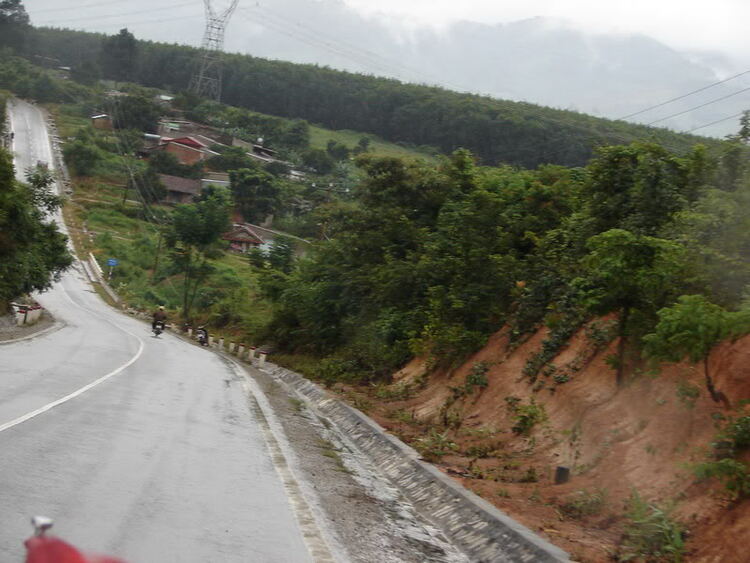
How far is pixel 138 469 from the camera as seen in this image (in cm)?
1013

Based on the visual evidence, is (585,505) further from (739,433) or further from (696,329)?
(696,329)

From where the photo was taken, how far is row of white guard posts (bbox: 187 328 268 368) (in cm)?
4114

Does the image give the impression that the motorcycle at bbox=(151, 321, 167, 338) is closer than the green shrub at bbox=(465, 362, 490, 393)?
No

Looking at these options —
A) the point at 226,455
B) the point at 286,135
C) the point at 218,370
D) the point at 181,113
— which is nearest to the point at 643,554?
the point at 226,455

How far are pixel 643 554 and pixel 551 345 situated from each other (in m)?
9.45

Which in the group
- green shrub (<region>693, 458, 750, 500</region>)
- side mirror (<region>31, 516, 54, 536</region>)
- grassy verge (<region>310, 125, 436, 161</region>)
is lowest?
green shrub (<region>693, 458, 750, 500</region>)

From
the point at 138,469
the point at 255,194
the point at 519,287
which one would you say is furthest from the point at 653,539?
the point at 255,194

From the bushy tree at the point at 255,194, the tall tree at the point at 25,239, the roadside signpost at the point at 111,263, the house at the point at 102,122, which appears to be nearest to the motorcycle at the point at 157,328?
the tall tree at the point at 25,239

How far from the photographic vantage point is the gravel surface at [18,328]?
32241mm

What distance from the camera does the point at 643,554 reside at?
8.34m

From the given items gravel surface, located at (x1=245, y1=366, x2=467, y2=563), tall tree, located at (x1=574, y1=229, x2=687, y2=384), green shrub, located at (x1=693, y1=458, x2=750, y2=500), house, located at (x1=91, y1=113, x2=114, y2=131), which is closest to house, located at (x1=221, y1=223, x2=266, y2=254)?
house, located at (x1=91, y1=113, x2=114, y2=131)

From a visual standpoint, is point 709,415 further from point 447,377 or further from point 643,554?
point 447,377

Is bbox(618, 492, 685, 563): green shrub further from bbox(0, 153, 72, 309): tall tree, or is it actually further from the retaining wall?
bbox(0, 153, 72, 309): tall tree

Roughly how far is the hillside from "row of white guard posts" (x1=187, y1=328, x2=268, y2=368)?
18.0m
